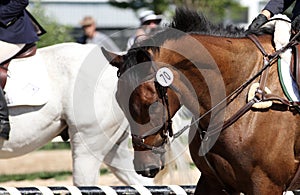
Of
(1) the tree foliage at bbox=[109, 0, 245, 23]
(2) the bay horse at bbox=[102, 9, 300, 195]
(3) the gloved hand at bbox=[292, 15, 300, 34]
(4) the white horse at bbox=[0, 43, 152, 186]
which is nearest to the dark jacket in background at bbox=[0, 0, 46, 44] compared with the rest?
(4) the white horse at bbox=[0, 43, 152, 186]

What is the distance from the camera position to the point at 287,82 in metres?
4.96

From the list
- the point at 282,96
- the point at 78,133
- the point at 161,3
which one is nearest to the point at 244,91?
the point at 282,96

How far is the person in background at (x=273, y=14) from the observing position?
5285 millimetres

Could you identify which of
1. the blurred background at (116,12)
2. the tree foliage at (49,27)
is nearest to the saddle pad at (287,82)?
the blurred background at (116,12)

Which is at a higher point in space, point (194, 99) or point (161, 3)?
point (194, 99)

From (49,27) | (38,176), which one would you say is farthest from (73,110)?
(49,27)

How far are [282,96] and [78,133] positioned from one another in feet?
8.98

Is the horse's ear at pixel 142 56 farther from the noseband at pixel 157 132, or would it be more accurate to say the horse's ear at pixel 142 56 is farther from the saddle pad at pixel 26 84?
the saddle pad at pixel 26 84

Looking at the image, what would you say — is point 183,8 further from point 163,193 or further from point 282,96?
point 163,193

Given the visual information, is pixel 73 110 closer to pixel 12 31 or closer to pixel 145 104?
pixel 12 31

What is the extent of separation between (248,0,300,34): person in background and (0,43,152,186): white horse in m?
2.17

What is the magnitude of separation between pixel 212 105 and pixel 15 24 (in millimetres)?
2911

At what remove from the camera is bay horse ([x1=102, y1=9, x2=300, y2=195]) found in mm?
4609

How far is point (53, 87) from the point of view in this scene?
7.24 m
